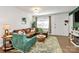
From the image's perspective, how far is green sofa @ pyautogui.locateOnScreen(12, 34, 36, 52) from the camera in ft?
8.84

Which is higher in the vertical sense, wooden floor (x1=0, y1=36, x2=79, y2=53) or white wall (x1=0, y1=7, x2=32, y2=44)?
white wall (x1=0, y1=7, x2=32, y2=44)

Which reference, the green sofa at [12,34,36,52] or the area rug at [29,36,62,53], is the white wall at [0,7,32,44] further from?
the area rug at [29,36,62,53]

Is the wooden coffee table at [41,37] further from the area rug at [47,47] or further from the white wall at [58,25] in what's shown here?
the white wall at [58,25]

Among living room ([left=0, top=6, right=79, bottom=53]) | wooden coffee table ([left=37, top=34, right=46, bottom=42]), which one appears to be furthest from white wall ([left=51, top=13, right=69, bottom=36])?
wooden coffee table ([left=37, top=34, right=46, bottom=42])

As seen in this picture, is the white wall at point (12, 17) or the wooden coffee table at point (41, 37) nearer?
the white wall at point (12, 17)

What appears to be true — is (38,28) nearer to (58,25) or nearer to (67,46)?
(58,25)

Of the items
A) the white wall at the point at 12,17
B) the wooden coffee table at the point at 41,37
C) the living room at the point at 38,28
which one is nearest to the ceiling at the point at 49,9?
the living room at the point at 38,28

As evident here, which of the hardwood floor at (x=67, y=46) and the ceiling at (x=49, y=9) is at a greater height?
the ceiling at (x=49, y=9)

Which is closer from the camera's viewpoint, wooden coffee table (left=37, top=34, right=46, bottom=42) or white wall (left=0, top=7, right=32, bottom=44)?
white wall (left=0, top=7, right=32, bottom=44)

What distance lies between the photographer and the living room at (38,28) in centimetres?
268
